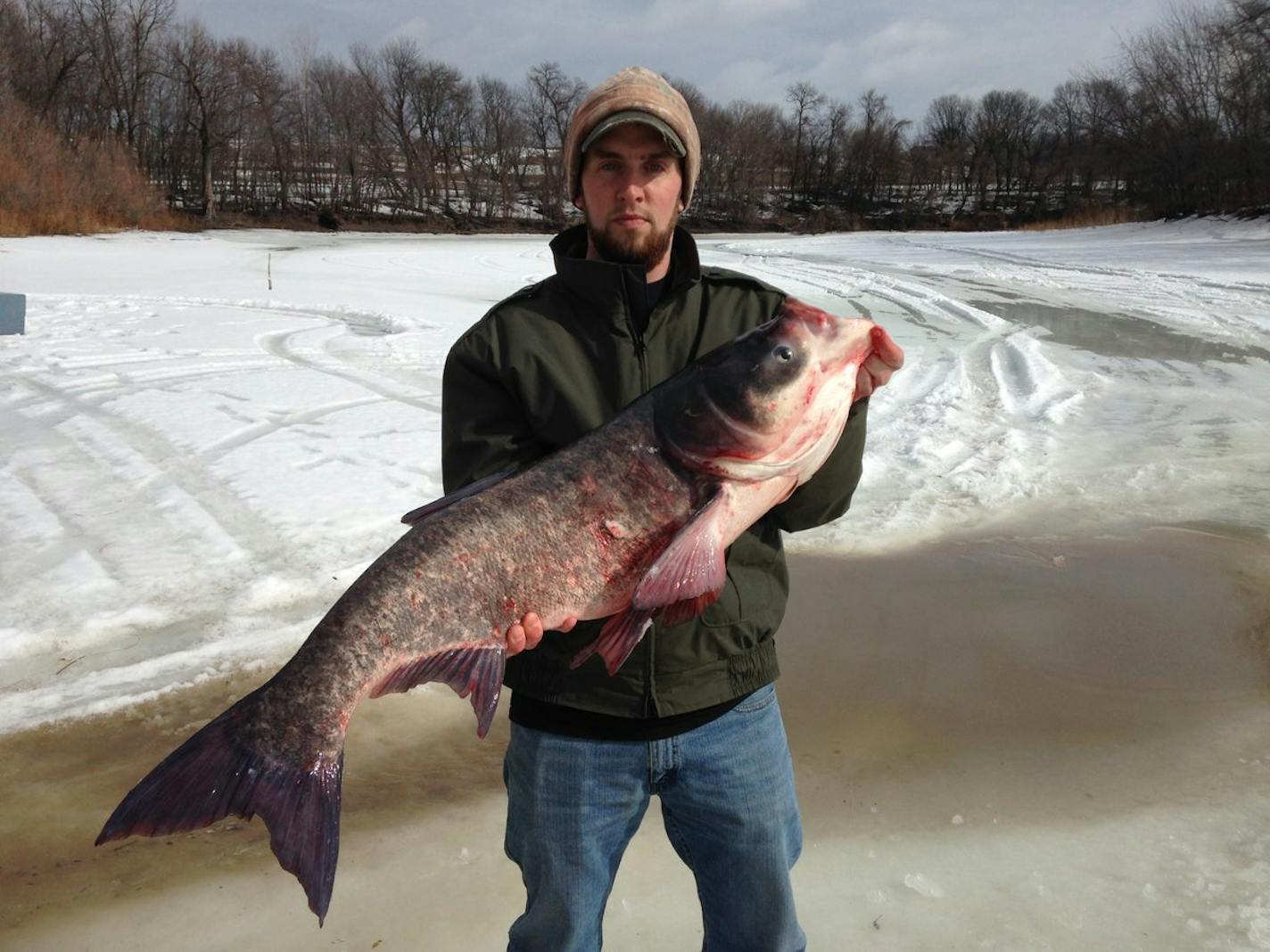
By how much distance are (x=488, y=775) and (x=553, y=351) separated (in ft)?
6.14

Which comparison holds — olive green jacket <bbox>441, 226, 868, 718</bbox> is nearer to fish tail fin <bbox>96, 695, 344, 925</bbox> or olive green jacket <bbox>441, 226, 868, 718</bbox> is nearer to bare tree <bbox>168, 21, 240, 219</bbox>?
fish tail fin <bbox>96, 695, 344, 925</bbox>

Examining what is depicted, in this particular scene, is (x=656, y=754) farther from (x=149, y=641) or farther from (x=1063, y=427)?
(x=1063, y=427)

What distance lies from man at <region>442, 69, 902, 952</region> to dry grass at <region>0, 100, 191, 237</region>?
28.4 m

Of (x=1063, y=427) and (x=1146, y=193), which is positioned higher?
(x=1146, y=193)

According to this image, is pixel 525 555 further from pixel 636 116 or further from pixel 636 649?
pixel 636 116

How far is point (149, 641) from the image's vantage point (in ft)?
13.7

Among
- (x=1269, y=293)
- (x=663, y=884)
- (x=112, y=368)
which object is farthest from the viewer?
(x=1269, y=293)

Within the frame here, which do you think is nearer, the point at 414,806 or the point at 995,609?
the point at 414,806

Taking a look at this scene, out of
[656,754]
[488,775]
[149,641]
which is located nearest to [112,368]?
[149,641]

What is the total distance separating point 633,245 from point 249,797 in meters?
1.35

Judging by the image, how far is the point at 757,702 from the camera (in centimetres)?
212

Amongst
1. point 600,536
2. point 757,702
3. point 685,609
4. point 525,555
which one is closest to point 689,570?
point 685,609

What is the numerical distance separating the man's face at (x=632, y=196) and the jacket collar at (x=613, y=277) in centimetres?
4

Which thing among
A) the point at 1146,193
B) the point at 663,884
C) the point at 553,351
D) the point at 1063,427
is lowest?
the point at 663,884
